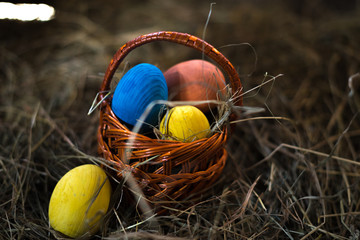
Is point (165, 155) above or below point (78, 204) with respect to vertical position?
above

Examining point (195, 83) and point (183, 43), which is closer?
point (183, 43)

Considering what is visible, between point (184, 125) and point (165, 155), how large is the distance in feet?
0.33

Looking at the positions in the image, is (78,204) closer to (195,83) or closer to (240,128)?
(195,83)

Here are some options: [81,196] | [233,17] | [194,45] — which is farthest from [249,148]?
[233,17]

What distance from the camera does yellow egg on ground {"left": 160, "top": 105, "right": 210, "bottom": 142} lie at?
73 centimetres

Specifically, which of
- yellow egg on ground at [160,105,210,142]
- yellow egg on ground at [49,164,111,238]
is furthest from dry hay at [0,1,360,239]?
yellow egg on ground at [160,105,210,142]

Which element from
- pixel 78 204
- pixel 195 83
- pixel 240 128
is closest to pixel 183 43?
pixel 195 83

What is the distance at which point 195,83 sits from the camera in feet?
2.81

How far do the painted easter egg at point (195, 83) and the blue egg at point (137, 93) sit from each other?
0.32 feet

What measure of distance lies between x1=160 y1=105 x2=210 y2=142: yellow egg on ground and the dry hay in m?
0.15

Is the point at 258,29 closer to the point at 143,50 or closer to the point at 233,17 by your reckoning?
the point at 233,17

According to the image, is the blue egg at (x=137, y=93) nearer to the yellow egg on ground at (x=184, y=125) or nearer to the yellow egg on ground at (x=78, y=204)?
the yellow egg on ground at (x=184, y=125)

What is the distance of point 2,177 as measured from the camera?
2.97 feet

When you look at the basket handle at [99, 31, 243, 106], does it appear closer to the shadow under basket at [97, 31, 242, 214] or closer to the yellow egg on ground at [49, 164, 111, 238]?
the shadow under basket at [97, 31, 242, 214]
